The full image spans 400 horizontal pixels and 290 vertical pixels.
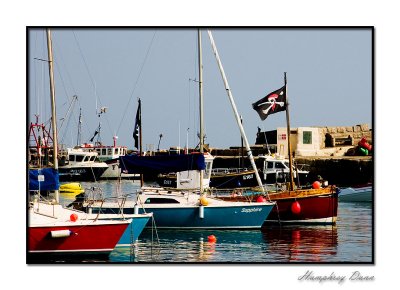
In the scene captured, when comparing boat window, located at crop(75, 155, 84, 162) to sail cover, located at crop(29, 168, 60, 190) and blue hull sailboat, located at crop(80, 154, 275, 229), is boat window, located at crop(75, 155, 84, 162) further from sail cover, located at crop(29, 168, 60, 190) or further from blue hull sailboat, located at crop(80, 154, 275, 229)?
sail cover, located at crop(29, 168, 60, 190)

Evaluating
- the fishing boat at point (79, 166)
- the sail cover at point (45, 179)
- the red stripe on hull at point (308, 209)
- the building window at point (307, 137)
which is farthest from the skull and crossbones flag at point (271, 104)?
Result: the fishing boat at point (79, 166)

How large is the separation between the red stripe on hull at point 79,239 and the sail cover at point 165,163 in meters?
4.13

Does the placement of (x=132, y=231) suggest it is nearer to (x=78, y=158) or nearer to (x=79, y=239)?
(x=79, y=239)

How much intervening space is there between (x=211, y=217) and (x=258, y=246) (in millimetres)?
2421

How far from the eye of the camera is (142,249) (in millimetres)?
16031

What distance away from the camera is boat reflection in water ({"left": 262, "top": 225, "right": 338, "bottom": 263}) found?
1512 cm

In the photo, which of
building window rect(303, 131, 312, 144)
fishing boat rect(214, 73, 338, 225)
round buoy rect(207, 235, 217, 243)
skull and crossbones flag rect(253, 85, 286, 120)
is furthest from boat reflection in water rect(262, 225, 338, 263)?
building window rect(303, 131, 312, 144)

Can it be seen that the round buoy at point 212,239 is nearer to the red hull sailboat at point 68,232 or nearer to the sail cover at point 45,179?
the red hull sailboat at point 68,232

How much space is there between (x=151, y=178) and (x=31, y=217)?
35.9 m

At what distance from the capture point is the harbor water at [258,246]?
14641 mm

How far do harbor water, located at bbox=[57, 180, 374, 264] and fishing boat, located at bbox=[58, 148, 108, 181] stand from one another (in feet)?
75.8

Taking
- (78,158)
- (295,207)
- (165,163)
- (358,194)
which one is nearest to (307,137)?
(358,194)
